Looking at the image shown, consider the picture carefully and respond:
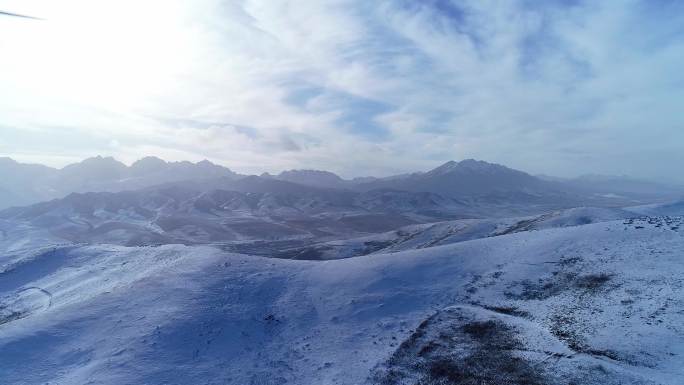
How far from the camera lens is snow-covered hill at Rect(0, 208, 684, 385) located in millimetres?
17969

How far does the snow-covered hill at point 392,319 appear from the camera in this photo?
18.0 metres

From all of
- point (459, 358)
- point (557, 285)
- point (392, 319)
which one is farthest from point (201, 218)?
point (459, 358)

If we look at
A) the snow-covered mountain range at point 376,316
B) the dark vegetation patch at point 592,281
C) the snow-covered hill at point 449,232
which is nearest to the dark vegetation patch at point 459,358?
the snow-covered mountain range at point 376,316

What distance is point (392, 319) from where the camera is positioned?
2448cm

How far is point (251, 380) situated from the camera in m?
20.1

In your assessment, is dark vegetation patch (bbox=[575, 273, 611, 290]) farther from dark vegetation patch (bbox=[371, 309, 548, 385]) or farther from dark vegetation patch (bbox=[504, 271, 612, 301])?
dark vegetation patch (bbox=[371, 309, 548, 385])

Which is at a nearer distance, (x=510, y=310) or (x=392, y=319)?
(x=510, y=310)

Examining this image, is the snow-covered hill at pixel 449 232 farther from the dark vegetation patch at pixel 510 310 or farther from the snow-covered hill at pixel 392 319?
the dark vegetation patch at pixel 510 310

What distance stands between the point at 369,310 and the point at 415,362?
669cm

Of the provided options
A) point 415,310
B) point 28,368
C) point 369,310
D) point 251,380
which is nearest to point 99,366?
point 28,368

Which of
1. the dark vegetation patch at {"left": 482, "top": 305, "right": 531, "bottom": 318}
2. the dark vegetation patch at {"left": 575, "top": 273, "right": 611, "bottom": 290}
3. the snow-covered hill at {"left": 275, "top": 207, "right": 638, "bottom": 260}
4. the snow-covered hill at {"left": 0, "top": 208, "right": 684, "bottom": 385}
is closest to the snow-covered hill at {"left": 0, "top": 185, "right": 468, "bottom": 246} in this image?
the snow-covered hill at {"left": 275, "top": 207, "right": 638, "bottom": 260}

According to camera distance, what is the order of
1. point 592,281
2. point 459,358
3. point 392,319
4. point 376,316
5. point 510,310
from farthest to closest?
point 376,316 → point 392,319 → point 592,281 → point 510,310 → point 459,358

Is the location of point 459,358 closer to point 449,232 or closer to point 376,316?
point 376,316

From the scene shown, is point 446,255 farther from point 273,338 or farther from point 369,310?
point 273,338
